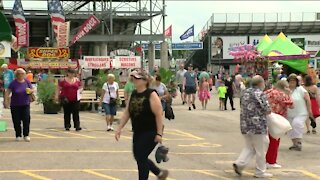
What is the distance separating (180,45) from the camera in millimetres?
46469

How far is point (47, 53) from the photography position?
30578 millimetres

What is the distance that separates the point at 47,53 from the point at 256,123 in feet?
79.2

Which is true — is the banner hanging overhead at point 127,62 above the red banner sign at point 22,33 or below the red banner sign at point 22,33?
below

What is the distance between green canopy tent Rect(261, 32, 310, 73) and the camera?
25.6 meters

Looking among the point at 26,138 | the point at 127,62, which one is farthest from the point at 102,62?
the point at 26,138

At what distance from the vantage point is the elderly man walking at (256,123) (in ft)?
26.0

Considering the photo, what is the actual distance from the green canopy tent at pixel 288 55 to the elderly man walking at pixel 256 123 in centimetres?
1778

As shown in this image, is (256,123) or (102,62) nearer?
(256,123)

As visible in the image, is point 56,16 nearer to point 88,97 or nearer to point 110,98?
point 88,97

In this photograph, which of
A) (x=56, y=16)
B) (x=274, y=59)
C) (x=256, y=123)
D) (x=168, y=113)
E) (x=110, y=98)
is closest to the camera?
(x=256, y=123)

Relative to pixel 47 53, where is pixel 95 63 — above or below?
below

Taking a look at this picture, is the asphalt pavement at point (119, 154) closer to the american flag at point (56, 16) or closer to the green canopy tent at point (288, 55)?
the green canopy tent at point (288, 55)

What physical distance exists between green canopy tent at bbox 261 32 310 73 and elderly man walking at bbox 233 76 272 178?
17778 mm

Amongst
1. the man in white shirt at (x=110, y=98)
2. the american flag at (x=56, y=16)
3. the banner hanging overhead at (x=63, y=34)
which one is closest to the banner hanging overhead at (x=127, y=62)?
the banner hanging overhead at (x=63, y=34)
